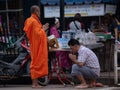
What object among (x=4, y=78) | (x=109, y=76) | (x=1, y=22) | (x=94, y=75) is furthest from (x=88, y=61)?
(x=1, y=22)

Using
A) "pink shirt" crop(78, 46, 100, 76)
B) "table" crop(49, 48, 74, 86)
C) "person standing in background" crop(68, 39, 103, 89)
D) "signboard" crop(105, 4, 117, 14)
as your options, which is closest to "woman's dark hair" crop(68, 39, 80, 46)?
"person standing in background" crop(68, 39, 103, 89)

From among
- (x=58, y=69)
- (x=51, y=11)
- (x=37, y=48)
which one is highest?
(x=51, y=11)

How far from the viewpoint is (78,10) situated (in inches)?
619

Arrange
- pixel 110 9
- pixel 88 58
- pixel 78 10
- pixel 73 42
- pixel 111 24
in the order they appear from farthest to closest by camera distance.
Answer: pixel 110 9, pixel 78 10, pixel 111 24, pixel 88 58, pixel 73 42

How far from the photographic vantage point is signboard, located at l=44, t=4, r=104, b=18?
15.7 metres

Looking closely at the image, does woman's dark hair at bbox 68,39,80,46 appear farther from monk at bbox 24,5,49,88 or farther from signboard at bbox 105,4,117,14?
signboard at bbox 105,4,117,14

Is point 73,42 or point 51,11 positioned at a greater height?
point 51,11

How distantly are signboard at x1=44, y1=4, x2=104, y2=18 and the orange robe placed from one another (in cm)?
383

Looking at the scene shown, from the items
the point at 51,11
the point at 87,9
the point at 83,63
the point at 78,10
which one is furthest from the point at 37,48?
the point at 87,9

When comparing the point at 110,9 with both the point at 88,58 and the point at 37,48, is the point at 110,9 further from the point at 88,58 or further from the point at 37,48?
the point at 37,48

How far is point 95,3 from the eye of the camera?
1572 cm

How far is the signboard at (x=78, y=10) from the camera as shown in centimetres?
1569

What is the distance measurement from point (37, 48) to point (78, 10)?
4137 mm

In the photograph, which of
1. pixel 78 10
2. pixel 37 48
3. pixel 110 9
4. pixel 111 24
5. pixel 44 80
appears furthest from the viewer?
pixel 110 9
